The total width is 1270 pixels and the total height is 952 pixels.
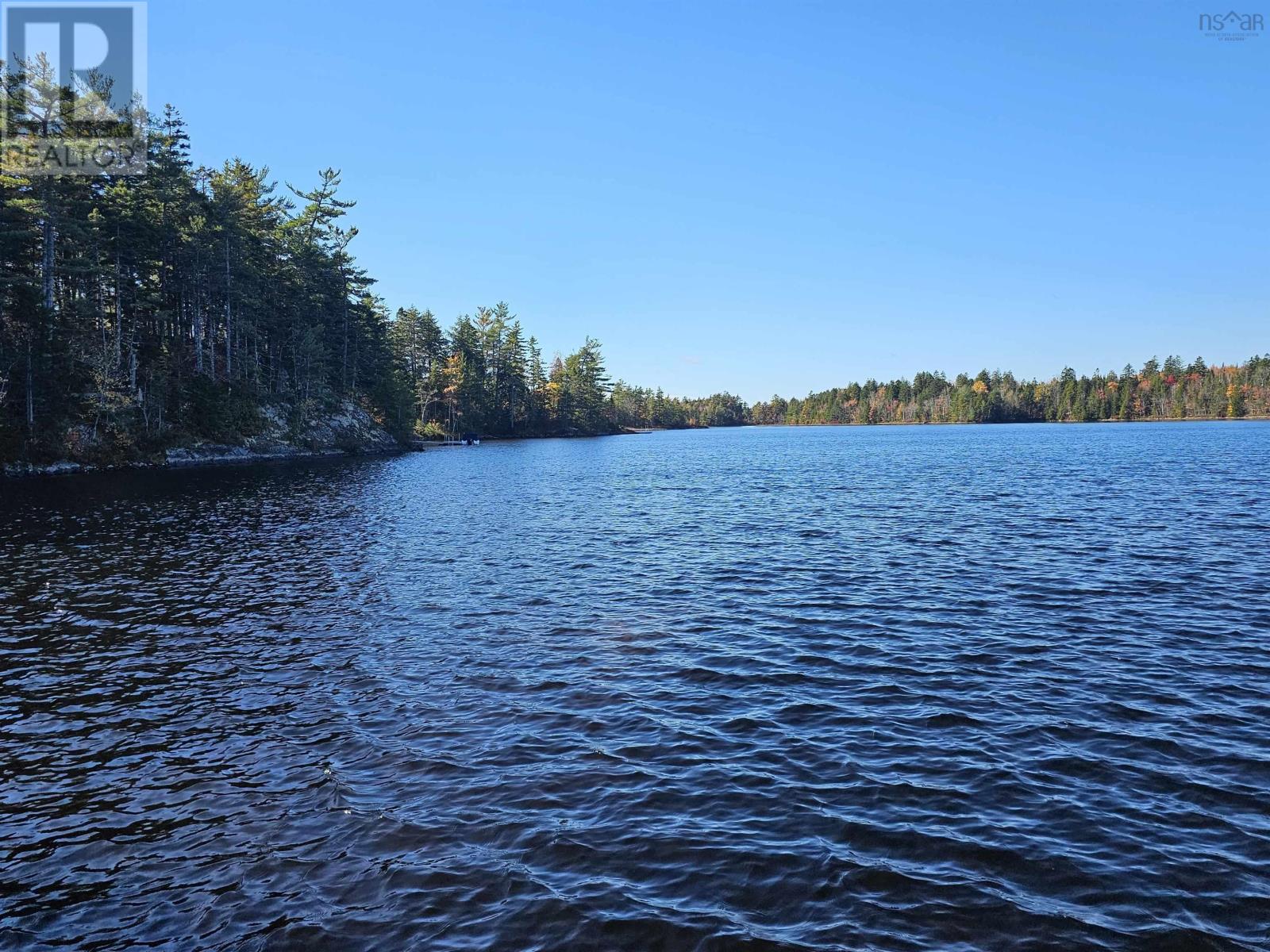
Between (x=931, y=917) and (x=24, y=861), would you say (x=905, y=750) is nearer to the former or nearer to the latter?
(x=931, y=917)

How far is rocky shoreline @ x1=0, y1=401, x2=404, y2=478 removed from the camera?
60844 mm

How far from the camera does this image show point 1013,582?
23844mm

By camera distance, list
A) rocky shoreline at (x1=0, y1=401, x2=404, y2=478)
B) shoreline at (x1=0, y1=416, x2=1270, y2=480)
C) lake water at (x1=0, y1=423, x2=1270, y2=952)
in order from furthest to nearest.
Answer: rocky shoreline at (x1=0, y1=401, x2=404, y2=478), shoreline at (x1=0, y1=416, x2=1270, y2=480), lake water at (x1=0, y1=423, x2=1270, y2=952)

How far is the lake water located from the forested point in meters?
41.1

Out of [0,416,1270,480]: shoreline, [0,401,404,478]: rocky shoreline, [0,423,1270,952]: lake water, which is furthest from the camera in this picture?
[0,401,404,478]: rocky shoreline

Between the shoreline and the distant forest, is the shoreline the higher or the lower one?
the lower one

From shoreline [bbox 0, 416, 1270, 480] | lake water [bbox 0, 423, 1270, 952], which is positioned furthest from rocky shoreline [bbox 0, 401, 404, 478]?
lake water [bbox 0, 423, 1270, 952]

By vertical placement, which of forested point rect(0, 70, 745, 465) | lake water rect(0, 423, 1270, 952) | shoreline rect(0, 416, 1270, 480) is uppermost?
forested point rect(0, 70, 745, 465)

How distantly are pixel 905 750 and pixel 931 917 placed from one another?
4.23 m

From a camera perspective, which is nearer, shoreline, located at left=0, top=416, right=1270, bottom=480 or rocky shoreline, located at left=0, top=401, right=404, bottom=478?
shoreline, located at left=0, top=416, right=1270, bottom=480

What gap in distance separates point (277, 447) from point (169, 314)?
1978 cm

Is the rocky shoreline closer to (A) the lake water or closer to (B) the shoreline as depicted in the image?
(B) the shoreline

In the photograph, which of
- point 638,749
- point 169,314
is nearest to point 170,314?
point 169,314

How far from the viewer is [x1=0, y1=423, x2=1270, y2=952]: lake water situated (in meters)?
8.09
